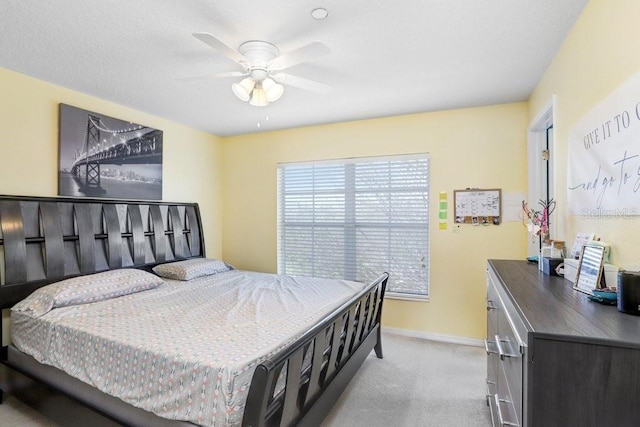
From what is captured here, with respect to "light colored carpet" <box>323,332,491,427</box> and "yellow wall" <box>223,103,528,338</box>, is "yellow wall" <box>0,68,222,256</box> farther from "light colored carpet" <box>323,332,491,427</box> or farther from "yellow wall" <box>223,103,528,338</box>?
→ "light colored carpet" <box>323,332,491,427</box>

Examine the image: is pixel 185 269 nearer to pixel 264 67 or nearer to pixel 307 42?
pixel 264 67

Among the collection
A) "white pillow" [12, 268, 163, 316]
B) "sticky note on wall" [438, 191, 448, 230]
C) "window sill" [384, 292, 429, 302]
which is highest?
"sticky note on wall" [438, 191, 448, 230]

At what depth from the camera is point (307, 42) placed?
209 cm

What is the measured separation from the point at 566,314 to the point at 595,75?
1286 millimetres

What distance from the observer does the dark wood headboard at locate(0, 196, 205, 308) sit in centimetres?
238

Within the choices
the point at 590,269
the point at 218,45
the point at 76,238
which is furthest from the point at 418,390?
the point at 76,238

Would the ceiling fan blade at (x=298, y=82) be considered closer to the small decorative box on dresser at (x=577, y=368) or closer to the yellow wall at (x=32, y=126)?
the small decorative box on dresser at (x=577, y=368)

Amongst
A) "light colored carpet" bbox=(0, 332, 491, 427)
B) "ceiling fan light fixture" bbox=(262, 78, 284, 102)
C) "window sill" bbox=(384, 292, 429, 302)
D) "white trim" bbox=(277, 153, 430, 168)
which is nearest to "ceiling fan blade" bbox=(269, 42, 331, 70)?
"ceiling fan light fixture" bbox=(262, 78, 284, 102)

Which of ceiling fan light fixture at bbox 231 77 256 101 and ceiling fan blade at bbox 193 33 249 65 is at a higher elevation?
ceiling fan blade at bbox 193 33 249 65

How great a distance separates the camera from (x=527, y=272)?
188 centimetres

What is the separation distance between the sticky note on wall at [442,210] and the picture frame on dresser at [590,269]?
2.00 m

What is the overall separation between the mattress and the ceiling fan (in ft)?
4.99

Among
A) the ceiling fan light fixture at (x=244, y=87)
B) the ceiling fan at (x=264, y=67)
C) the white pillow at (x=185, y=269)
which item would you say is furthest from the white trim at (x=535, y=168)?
the white pillow at (x=185, y=269)

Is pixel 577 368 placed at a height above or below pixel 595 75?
below
